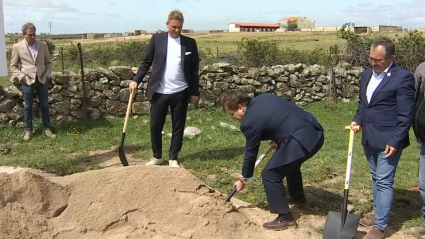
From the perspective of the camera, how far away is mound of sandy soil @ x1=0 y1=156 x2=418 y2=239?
370 cm

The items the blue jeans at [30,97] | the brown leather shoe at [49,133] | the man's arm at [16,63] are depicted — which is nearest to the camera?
the man's arm at [16,63]

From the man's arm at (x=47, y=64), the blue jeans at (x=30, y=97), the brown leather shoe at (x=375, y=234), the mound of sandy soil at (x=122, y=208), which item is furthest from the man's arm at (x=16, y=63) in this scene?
the brown leather shoe at (x=375, y=234)

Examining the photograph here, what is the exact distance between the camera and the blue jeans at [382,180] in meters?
3.97

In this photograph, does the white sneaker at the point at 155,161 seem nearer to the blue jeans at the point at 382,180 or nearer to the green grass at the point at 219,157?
the green grass at the point at 219,157

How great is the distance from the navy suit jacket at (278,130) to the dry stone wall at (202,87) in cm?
570

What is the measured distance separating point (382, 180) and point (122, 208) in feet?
7.57

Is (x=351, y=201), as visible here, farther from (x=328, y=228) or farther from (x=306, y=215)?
(x=328, y=228)

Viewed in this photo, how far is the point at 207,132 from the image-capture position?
835cm

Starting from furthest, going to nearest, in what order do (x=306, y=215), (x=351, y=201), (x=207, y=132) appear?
(x=207, y=132) → (x=351, y=201) → (x=306, y=215)

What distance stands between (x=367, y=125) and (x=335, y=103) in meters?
7.50

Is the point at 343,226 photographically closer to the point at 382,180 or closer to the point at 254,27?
the point at 382,180

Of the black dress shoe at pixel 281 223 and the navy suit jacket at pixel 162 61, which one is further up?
the navy suit jacket at pixel 162 61

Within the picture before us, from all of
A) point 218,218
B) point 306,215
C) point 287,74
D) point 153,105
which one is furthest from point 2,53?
point 287,74

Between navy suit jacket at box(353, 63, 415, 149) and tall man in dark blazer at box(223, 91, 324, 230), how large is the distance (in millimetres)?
477
